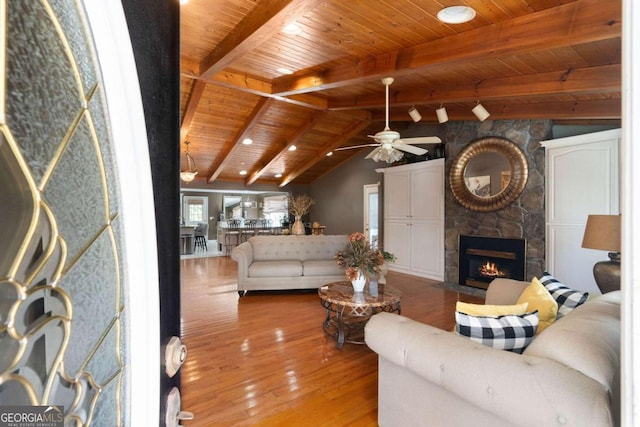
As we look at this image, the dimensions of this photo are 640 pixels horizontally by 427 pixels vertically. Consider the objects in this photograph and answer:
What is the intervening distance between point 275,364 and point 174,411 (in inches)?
87.9

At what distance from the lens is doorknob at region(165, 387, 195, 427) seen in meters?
0.64

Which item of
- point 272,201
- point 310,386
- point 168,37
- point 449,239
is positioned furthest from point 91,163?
point 272,201

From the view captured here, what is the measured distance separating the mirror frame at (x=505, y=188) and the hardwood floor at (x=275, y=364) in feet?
5.24

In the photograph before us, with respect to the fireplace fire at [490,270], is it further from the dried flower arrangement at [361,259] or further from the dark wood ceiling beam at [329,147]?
the dark wood ceiling beam at [329,147]

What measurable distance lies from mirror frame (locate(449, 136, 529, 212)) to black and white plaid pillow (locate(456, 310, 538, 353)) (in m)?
3.88

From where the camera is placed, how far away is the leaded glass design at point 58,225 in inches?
12.8

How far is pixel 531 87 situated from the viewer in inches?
139

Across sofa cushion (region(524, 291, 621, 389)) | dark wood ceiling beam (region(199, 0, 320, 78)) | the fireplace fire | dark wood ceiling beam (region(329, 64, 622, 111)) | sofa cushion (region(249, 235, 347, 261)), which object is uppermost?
dark wood ceiling beam (region(199, 0, 320, 78))

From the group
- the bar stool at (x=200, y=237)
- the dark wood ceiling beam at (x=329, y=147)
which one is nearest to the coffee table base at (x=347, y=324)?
the dark wood ceiling beam at (x=329, y=147)

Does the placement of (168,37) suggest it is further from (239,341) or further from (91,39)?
(239,341)

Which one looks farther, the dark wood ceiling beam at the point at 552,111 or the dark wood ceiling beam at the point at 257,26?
the dark wood ceiling beam at the point at 552,111

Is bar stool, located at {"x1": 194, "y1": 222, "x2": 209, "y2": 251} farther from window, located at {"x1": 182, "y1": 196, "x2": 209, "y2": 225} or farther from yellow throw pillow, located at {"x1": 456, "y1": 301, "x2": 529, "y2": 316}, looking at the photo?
yellow throw pillow, located at {"x1": 456, "y1": 301, "x2": 529, "y2": 316}

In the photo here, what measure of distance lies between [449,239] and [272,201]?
28.6ft

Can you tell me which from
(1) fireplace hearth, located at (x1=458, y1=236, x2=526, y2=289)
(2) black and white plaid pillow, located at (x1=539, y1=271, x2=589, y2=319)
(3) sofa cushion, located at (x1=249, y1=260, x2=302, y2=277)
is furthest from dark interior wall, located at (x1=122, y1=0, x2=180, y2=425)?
(1) fireplace hearth, located at (x1=458, y1=236, x2=526, y2=289)
